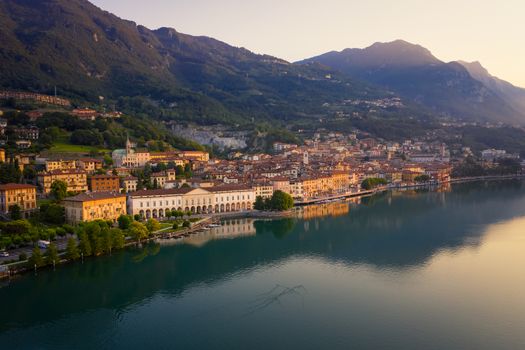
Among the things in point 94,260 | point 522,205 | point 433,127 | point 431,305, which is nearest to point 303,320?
point 431,305

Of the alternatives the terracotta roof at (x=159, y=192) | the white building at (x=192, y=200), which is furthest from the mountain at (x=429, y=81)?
the terracotta roof at (x=159, y=192)

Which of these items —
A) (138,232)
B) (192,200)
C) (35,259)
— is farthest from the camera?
(192,200)

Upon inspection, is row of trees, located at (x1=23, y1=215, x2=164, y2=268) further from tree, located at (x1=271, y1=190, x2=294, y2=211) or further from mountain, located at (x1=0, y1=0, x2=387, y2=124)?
mountain, located at (x1=0, y1=0, x2=387, y2=124)

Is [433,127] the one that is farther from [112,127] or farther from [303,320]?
[303,320]

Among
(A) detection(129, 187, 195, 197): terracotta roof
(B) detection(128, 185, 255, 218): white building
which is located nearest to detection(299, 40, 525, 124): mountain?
(B) detection(128, 185, 255, 218): white building

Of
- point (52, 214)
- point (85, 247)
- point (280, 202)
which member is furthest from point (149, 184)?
point (85, 247)

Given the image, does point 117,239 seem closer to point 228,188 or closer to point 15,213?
point 15,213

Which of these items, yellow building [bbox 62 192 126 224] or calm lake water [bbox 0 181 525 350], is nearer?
calm lake water [bbox 0 181 525 350]
